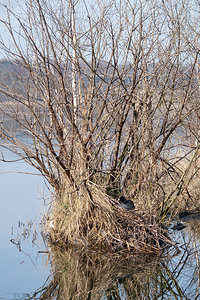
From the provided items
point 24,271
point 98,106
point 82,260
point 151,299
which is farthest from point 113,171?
point 151,299

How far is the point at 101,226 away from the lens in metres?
6.66

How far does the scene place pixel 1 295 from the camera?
5.00 meters

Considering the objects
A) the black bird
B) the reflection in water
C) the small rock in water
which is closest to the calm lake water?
the reflection in water

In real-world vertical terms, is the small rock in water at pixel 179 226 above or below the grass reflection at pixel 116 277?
above

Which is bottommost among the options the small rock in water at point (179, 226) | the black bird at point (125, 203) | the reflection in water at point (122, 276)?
the reflection in water at point (122, 276)

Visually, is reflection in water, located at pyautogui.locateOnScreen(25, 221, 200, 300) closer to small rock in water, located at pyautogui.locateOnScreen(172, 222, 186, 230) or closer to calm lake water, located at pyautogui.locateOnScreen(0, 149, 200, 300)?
calm lake water, located at pyautogui.locateOnScreen(0, 149, 200, 300)

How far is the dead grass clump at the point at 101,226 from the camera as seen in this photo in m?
6.49

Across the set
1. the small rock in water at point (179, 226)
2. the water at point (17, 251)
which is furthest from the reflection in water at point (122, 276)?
the small rock in water at point (179, 226)

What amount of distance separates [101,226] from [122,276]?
4.06 feet

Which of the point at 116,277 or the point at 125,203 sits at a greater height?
the point at 125,203

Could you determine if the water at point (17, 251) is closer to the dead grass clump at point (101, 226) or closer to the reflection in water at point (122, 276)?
the reflection in water at point (122, 276)

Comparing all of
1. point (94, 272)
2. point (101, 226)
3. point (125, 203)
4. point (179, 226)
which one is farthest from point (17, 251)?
point (179, 226)

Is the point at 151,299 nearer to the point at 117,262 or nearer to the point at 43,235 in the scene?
the point at 117,262

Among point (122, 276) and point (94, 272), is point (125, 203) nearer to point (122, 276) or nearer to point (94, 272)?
point (94, 272)
